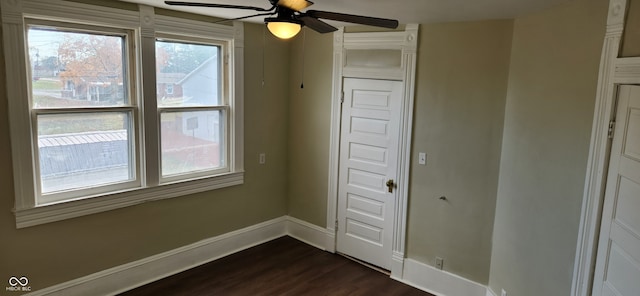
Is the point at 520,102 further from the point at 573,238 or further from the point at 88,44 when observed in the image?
the point at 88,44

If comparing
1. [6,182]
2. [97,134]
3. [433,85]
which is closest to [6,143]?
[6,182]

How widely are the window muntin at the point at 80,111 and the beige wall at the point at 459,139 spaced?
268cm

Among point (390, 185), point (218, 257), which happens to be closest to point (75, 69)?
point (218, 257)

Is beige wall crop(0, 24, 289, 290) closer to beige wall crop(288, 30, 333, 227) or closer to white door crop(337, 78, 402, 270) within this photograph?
beige wall crop(288, 30, 333, 227)

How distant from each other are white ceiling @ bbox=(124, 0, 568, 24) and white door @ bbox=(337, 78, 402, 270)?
85 centimetres

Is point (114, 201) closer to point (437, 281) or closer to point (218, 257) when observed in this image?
point (218, 257)

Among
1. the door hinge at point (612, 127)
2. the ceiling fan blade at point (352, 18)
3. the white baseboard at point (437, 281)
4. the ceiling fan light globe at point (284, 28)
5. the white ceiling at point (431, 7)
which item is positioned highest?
the white ceiling at point (431, 7)

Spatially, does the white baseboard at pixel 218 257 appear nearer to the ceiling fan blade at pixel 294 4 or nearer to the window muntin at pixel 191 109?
the window muntin at pixel 191 109

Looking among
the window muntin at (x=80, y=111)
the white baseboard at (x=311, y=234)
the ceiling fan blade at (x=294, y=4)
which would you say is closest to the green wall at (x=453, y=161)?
the white baseboard at (x=311, y=234)

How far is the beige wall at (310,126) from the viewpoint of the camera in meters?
4.70

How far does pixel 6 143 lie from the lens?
121 inches

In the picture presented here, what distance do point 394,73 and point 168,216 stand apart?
262cm

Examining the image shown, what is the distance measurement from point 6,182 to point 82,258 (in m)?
0.87

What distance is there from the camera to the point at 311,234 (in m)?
5.07
